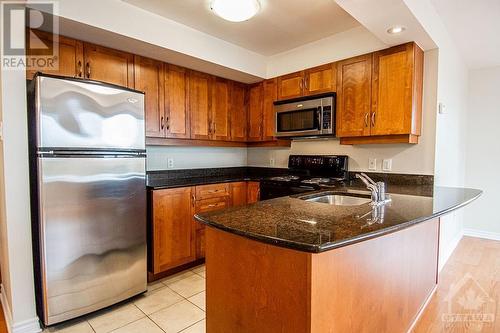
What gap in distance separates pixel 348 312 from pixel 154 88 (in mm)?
2609

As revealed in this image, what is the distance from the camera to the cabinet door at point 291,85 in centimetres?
322

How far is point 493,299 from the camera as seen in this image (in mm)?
2279

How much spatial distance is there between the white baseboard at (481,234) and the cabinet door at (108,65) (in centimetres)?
494

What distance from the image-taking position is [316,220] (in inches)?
48.8

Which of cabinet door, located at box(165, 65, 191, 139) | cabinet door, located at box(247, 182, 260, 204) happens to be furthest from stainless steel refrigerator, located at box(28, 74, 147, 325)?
cabinet door, located at box(247, 182, 260, 204)

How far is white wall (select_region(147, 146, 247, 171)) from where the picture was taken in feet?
10.4

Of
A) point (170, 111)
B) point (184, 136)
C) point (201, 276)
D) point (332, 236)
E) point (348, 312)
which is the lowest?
point (201, 276)

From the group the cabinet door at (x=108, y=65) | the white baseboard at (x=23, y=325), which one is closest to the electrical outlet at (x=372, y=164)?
the cabinet door at (x=108, y=65)

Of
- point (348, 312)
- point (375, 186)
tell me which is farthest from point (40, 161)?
point (375, 186)

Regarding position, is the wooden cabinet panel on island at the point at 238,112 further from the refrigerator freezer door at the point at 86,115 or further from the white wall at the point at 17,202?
the white wall at the point at 17,202

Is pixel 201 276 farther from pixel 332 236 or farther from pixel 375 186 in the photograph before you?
pixel 332 236

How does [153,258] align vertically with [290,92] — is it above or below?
below

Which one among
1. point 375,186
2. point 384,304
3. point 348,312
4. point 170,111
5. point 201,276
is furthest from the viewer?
point 170,111

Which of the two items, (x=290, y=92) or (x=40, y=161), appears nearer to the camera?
(x=40, y=161)
